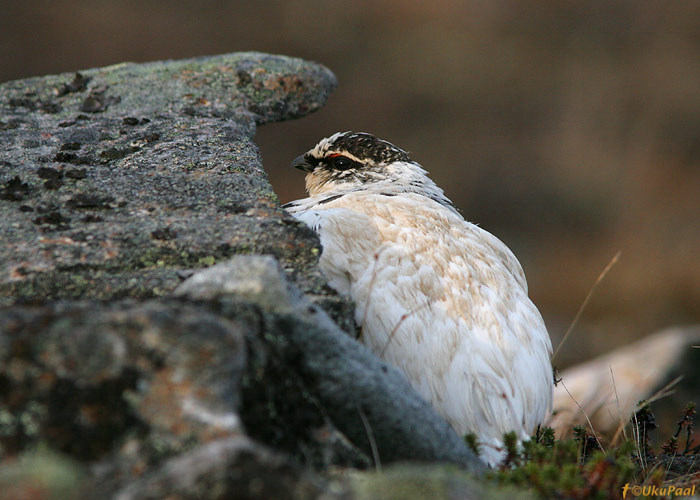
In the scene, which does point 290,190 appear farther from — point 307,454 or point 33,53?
point 307,454

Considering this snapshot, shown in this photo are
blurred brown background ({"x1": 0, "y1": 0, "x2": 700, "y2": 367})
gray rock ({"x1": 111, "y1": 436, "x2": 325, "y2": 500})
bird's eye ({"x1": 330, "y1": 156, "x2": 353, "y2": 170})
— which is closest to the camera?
gray rock ({"x1": 111, "y1": 436, "x2": 325, "y2": 500})

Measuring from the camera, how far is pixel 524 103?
1477 centimetres

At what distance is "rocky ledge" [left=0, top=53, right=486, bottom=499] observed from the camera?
5.80 feet

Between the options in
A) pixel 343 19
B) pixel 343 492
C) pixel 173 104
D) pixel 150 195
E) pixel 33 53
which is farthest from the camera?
pixel 343 19

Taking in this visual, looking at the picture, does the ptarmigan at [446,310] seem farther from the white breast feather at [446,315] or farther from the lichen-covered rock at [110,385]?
the lichen-covered rock at [110,385]

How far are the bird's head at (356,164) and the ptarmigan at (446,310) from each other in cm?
96

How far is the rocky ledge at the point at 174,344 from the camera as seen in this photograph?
69.6 inches

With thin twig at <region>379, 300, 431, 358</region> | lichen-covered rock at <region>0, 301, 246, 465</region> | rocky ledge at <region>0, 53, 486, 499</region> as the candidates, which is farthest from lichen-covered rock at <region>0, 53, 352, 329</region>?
lichen-covered rock at <region>0, 301, 246, 465</region>

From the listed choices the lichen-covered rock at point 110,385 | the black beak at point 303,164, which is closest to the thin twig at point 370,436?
the lichen-covered rock at point 110,385

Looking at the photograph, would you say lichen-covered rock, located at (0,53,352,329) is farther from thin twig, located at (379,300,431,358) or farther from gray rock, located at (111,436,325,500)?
gray rock, located at (111,436,325,500)

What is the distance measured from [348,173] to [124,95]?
1.46m

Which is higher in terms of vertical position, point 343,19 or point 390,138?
point 343,19

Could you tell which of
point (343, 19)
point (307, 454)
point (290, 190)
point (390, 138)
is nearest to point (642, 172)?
point (390, 138)

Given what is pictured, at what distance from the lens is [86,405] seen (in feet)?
5.90
